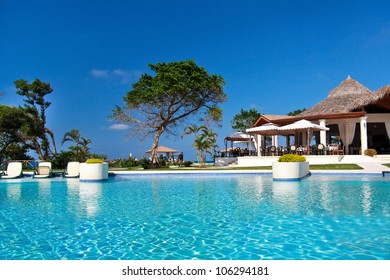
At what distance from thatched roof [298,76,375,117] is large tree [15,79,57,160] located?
20.1 metres

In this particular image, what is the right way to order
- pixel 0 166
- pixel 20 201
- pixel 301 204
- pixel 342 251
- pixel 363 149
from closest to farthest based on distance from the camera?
pixel 342 251 < pixel 301 204 < pixel 20 201 < pixel 363 149 < pixel 0 166

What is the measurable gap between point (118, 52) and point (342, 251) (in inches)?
1481

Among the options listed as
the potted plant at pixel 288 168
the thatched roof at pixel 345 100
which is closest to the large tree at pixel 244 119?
the thatched roof at pixel 345 100

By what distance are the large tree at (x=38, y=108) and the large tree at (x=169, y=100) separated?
6.38 meters

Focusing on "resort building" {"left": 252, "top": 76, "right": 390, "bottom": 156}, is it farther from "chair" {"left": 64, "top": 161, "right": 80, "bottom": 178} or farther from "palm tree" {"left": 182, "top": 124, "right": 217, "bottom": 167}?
"chair" {"left": 64, "top": 161, "right": 80, "bottom": 178}

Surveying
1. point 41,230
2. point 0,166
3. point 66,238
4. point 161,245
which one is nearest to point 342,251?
point 161,245

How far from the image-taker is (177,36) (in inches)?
1486

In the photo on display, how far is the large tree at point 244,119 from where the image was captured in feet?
131

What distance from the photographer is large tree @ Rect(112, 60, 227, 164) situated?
2228 cm

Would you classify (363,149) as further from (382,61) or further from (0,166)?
(0,166)

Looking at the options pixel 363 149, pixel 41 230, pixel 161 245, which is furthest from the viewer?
pixel 363 149

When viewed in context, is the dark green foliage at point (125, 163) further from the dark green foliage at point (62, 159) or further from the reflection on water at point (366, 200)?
the reflection on water at point (366, 200)

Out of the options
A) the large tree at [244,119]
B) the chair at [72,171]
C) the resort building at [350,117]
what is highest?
the large tree at [244,119]

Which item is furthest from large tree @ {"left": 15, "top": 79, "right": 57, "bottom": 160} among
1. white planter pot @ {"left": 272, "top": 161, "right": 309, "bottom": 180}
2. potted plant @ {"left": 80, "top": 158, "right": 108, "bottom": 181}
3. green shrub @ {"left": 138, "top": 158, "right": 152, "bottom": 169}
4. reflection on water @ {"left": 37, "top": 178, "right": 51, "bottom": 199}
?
Answer: white planter pot @ {"left": 272, "top": 161, "right": 309, "bottom": 180}
